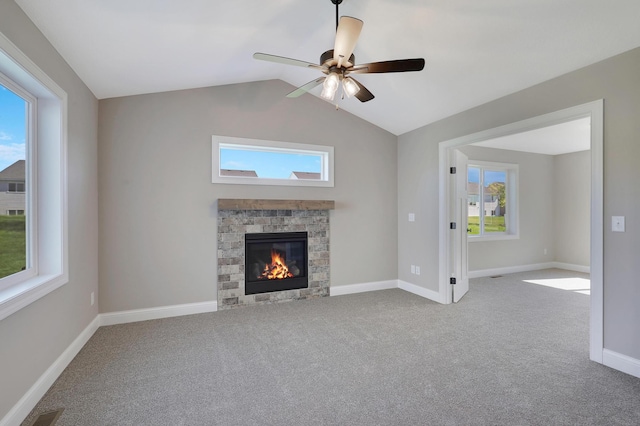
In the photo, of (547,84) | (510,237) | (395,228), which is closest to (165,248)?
(395,228)

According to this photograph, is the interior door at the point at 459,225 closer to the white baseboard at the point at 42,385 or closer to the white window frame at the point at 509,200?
the white window frame at the point at 509,200

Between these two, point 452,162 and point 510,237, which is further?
point 510,237

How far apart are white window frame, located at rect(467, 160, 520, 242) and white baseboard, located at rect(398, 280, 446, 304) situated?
2.00 m

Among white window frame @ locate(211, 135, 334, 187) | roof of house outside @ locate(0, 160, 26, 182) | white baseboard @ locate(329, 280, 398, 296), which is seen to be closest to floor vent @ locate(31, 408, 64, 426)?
roof of house outside @ locate(0, 160, 26, 182)

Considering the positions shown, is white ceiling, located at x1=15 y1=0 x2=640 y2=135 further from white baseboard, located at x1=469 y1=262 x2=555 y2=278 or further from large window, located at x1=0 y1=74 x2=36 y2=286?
white baseboard, located at x1=469 y1=262 x2=555 y2=278

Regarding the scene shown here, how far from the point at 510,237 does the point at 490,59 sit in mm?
4369

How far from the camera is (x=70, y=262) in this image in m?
2.59

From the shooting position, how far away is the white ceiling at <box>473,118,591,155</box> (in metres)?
4.57

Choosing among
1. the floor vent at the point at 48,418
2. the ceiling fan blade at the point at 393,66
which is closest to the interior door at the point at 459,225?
the ceiling fan blade at the point at 393,66

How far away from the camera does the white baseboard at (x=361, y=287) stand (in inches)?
177

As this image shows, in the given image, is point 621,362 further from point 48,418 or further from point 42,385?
point 42,385

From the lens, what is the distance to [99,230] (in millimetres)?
3334

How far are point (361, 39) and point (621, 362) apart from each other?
3517mm

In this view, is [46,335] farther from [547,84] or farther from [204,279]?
[547,84]
